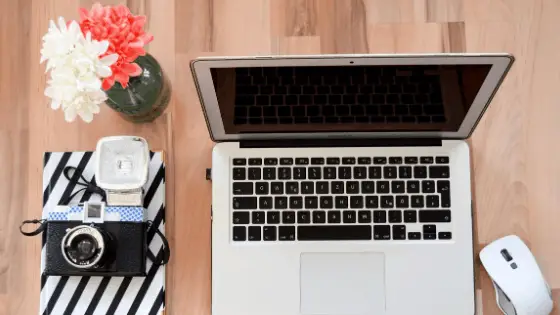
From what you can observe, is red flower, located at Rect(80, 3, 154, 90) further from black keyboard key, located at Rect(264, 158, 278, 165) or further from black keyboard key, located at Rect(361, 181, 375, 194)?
black keyboard key, located at Rect(361, 181, 375, 194)

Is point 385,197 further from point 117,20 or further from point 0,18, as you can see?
point 0,18

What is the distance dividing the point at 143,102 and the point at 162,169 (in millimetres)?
116

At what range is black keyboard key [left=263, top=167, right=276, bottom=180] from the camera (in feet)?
3.02

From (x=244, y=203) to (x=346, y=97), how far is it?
0.76 feet

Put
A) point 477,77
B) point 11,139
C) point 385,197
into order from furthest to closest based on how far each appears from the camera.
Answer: point 11,139 → point 385,197 → point 477,77

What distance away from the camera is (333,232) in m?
0.92

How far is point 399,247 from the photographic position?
917 mm

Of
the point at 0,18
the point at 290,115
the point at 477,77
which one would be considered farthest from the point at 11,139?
the point at 477,77

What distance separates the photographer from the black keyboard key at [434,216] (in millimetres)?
912

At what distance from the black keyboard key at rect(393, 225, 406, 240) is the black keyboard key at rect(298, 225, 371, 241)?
0.13ft

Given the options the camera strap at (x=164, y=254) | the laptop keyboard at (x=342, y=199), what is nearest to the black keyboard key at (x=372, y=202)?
the laptop keyboard at (x=342, y=199)

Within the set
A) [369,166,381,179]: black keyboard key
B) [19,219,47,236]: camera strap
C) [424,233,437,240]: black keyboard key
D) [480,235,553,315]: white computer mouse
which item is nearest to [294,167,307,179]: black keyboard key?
[369,166,381,179]: black keyboard key

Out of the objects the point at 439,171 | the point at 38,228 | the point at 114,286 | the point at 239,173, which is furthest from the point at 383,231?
the point at 38,228

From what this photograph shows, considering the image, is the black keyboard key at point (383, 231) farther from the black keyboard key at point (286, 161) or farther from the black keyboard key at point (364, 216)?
the black keyboard key at point (286, 161)
